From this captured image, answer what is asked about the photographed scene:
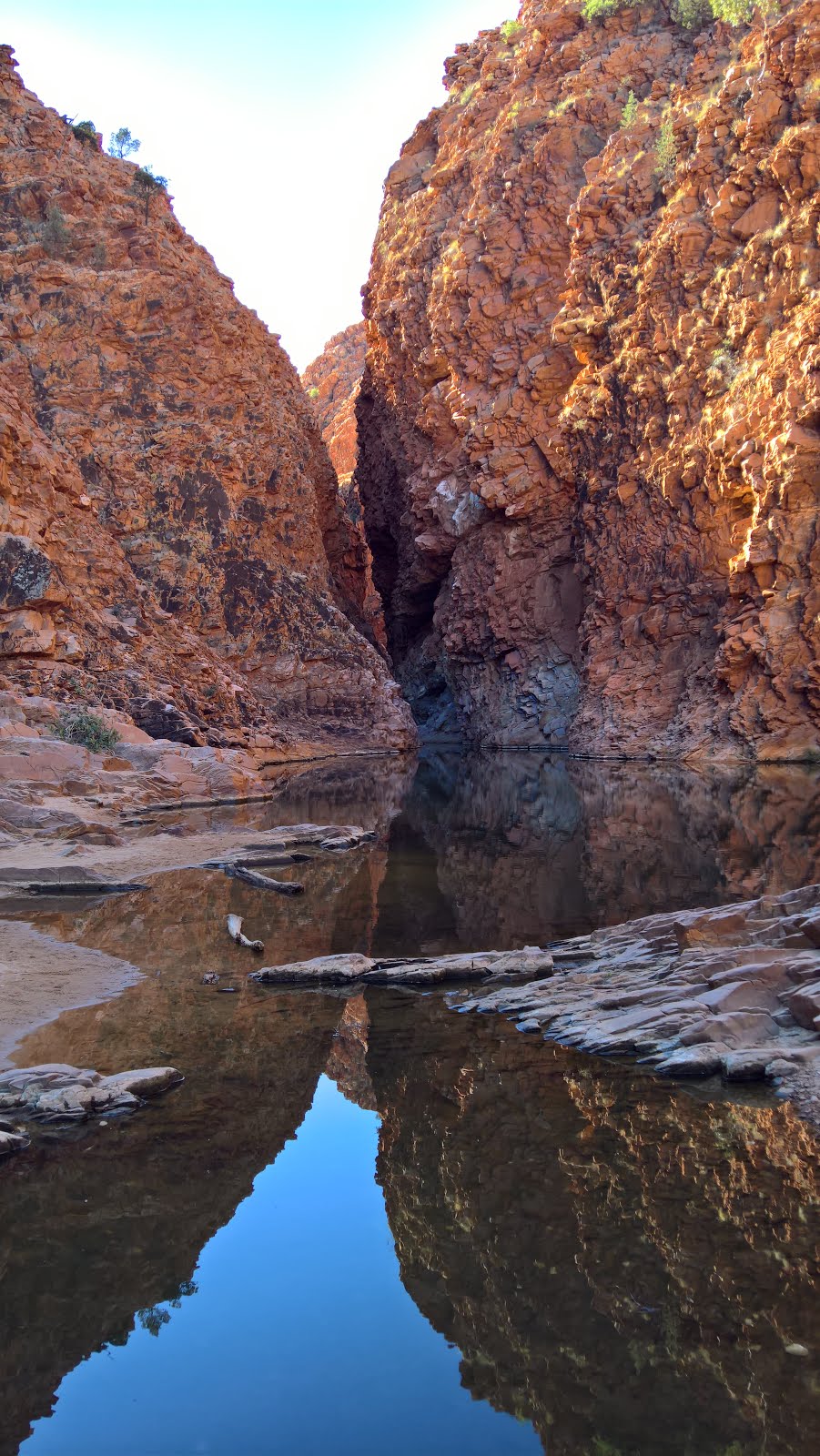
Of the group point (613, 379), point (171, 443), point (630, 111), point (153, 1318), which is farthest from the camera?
point (630, 111)

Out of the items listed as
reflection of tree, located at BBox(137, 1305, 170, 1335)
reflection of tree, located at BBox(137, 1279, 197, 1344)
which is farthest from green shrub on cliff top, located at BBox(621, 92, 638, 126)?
reflection of tree, located at BBox(137, 1305, 170, 1335)

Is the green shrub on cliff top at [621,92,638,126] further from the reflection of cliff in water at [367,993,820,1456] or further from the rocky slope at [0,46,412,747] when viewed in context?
the reflection of cliff in water at [367,993,820,1456]

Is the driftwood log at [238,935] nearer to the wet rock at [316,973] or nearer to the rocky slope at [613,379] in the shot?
the wet rock at [316,973]

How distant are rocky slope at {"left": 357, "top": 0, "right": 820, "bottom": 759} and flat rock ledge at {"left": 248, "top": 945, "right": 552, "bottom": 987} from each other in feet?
78.2

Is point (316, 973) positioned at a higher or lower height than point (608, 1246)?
higher

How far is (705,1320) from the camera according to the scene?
3955 millimetres

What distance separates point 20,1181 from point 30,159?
139 ft

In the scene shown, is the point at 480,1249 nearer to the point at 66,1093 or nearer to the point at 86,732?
the point at 66,1093

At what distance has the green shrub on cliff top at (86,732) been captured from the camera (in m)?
22.3

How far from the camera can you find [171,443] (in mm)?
39188

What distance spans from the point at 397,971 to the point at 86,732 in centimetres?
1544

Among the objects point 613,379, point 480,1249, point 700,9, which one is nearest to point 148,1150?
point 480,1249

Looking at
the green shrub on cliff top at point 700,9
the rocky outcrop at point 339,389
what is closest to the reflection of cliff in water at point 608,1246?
the green shrub on cliff top at point 700,9

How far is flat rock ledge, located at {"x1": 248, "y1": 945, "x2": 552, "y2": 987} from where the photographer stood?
8711mm
